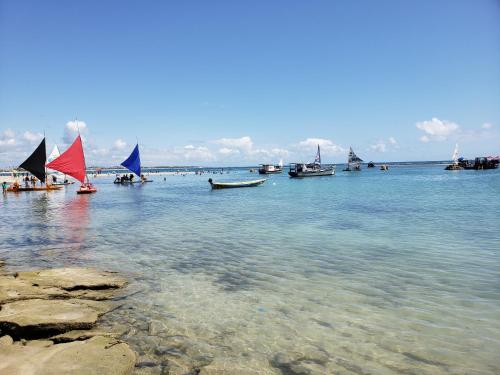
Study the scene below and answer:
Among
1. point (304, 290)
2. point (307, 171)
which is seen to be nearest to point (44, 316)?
point (304, 290)

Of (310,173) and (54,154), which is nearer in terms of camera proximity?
(54,154)

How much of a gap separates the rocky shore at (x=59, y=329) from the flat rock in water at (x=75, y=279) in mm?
23

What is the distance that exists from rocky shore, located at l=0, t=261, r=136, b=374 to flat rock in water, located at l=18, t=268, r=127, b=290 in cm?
2

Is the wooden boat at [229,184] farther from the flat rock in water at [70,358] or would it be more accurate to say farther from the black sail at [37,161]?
Answer: the flat rock in water at [70,358]

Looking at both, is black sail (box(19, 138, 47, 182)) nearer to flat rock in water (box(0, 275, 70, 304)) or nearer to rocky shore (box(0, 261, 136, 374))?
rocky shore (box(0, 261, 136, 374))

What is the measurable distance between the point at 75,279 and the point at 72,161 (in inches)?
1447

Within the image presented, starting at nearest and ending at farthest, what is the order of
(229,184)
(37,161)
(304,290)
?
(304,290) < (37,161) < (229,184)

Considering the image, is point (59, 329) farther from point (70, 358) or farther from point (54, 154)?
point (54, 154)

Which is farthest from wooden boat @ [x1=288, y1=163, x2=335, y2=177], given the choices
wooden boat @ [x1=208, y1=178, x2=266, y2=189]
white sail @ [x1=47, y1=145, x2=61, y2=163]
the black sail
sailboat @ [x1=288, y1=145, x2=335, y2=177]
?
the black sail

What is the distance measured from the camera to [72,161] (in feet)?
136

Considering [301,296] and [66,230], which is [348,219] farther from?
[66,230]

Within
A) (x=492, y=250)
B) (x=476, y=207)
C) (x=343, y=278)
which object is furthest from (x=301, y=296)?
(x=476, y=207)

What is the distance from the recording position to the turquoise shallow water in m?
5.90

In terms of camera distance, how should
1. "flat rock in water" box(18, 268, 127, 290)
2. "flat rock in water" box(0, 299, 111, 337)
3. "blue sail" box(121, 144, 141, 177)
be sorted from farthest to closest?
"blue sail" box(121, 144, 141, 177)
"flat rock in water" box(18, 268, 127, 290)
"flat rock in water" box(0, 299, 111, 337)
